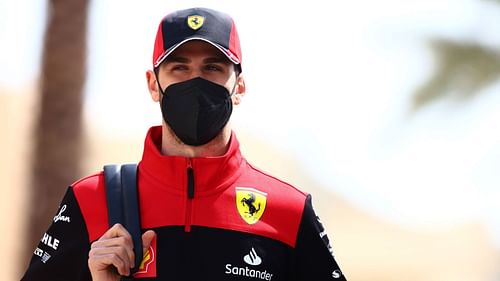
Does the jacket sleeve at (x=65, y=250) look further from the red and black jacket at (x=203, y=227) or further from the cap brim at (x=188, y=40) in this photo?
the cap brim at (x=188, y=40)

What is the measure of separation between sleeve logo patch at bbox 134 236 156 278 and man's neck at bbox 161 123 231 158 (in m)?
0.43

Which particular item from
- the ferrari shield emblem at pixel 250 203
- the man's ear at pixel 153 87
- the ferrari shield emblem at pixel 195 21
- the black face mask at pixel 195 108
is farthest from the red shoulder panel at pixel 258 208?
the ferrari shield emblem at pixel 195 21

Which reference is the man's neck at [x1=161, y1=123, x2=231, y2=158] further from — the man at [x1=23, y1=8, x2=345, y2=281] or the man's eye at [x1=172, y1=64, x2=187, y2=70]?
the man's eye at [x1=172, y1=64, x2=187, y2=70]

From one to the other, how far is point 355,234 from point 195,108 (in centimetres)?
1607

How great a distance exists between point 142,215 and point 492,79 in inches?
324

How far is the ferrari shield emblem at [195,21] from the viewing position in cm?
465

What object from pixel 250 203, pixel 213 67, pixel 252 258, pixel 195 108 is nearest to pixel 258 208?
pixel 250 203

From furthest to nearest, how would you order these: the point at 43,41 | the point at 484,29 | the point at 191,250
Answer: the point at 484,29 < the point at 43,41 < the point at 191,250

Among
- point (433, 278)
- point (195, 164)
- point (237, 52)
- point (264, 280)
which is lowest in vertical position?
point (433, 278)

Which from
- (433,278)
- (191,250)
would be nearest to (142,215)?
(191,250)

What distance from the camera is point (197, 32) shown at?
4.61 m

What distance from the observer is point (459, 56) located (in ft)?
40.4

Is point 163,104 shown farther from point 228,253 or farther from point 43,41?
point 43,41

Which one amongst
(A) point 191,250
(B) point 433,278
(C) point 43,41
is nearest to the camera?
(A) point 191,250
